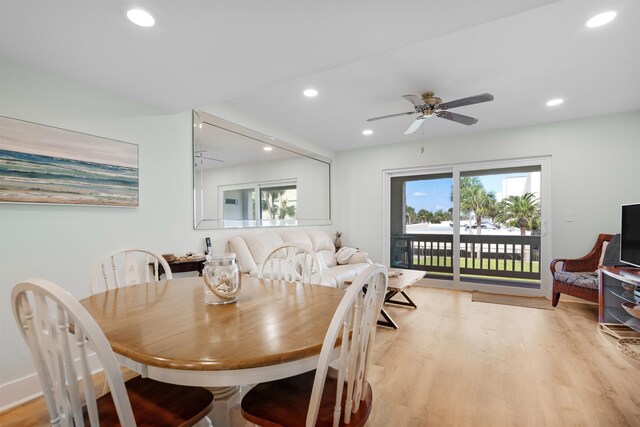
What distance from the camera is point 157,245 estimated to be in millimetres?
2725

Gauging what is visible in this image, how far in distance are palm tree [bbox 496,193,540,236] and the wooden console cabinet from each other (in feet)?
4.31

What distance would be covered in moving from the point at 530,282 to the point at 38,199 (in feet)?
18.3

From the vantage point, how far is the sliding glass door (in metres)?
4.30

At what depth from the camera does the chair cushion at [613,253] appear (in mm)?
3416

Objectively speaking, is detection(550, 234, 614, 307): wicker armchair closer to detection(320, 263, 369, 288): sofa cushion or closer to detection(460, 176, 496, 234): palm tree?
detection(460, 176, 496, 234): palm tree

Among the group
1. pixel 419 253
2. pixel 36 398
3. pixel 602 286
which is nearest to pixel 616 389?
pixel 602 286

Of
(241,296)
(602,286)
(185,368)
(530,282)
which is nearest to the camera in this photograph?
(185,368)

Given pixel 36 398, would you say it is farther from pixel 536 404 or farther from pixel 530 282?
pixel 530 282

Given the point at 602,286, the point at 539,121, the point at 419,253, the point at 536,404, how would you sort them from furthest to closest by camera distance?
the point at 419,253, the point at 539,121, the point at 602,286, the point at 536,404

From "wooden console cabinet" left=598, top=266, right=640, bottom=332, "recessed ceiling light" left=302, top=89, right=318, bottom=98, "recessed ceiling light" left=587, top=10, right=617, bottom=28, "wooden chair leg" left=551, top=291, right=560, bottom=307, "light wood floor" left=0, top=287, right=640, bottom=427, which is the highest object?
"recessed ceiling light" left=587, top=10, right=617, bottom=28

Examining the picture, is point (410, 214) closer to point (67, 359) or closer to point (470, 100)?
point (470, 100)

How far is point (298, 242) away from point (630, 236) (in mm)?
3573

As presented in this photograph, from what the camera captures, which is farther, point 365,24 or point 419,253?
point 419,253

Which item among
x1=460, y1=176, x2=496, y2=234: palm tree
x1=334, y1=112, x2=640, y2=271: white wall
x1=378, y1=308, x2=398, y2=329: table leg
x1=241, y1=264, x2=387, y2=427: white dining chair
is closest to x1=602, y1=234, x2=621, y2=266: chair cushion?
x1=334, y1=112, x2=640, y2=271: white wall
